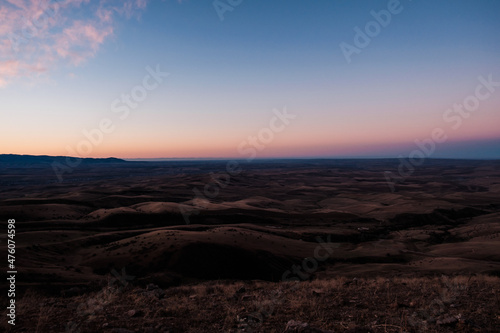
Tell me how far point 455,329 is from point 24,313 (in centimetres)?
1255

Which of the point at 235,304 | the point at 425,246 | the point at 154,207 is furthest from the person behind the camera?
the point at 154,207

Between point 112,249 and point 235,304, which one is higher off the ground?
point 235,304

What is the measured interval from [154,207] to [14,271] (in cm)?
4058

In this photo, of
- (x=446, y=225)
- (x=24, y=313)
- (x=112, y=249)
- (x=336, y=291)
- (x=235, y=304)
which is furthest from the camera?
(x=446, y=225)

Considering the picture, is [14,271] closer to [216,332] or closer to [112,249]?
[112,249]

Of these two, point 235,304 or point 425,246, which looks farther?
point 425,246

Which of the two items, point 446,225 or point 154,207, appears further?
point 154,207

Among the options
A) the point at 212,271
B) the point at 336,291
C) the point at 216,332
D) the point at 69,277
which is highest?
the point at 216,332

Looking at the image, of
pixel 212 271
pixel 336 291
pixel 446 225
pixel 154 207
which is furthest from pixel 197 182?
pixel 336 291

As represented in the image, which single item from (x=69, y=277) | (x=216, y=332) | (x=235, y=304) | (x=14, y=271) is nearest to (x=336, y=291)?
(x=235, y=304)

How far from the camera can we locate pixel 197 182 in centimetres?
12400

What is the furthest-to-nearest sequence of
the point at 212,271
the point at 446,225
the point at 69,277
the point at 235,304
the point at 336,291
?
the point at 446,225 < the point at 212,271 < the point at 69,277 < the point at 336,291 < the point at 235,304

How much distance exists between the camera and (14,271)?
1579 cm

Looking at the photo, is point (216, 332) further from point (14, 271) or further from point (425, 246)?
point (425, 246)
